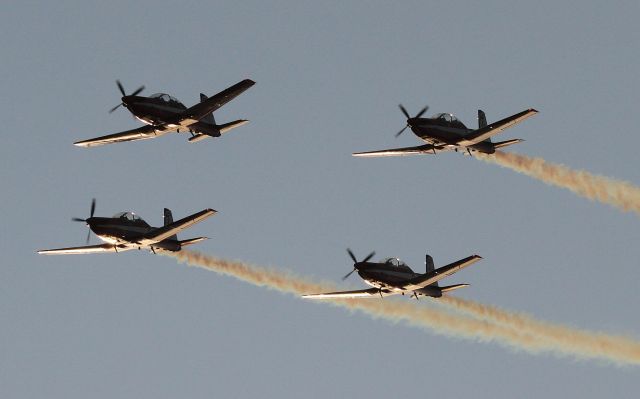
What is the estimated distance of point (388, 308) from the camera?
164 meters

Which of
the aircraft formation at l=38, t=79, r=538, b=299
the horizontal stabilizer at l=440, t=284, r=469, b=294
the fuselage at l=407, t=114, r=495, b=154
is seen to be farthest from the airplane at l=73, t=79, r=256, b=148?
the horizontal stabilizer at l=440, t=284, r=469, b=294

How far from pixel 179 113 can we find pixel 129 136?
6493mm

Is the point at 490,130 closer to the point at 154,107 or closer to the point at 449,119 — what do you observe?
the point at 449,119

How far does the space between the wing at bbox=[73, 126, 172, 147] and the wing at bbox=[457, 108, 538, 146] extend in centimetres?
1921

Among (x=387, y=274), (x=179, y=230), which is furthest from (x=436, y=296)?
(x=179, y=230)

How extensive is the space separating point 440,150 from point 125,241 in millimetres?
21195

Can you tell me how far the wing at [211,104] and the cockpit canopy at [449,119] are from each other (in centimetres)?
1327

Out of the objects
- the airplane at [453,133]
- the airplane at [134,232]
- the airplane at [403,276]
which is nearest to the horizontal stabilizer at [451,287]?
the airplane at [403,276]

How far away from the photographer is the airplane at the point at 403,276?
151m

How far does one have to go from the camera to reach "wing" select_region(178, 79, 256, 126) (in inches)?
5753

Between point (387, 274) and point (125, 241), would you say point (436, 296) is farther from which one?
point (125, 241)

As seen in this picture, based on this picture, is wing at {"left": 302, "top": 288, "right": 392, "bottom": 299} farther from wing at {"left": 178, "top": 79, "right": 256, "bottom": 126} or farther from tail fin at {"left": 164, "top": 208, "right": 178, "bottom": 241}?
wing at {"left": 178, "top": 79, "right": 256, "bottom": 126}

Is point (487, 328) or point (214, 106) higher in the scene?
point (214, 106)

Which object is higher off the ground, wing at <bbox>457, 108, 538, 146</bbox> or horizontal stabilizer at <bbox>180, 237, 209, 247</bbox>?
wing at <bbox>457, 108, 538, 146</bbox>
